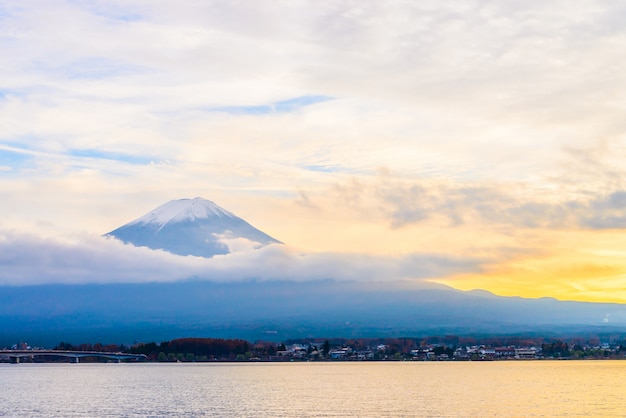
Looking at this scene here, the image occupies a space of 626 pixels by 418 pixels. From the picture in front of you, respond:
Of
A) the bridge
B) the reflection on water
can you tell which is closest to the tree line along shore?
the bridge

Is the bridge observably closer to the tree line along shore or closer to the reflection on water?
the tree line along shore

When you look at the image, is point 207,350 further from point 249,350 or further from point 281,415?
point 281,415

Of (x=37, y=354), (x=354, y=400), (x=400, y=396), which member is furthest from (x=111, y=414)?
(x=37, y=354)

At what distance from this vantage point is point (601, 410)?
59.5 meters

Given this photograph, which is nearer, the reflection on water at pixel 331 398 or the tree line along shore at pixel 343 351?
the reflection on water at pixel 331 398

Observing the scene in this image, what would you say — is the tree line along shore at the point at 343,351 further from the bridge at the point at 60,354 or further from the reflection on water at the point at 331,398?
the reflection on water at the point at 331,398

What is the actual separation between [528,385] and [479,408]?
2741 centimetres

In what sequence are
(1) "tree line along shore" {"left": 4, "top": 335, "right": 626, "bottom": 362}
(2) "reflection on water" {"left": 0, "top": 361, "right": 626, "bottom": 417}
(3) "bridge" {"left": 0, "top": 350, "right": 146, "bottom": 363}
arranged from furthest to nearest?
(1) "tree line along shore" {"left": 4, "top": 335, "right": 626, "bottom": 362}, (3) "bridge" {"left": 0, "top": 350, "right": 146, "bottom": 363}, (2) "reflection on water" {"left": 0, "top": 361, "right": 626, "bottom": 417}

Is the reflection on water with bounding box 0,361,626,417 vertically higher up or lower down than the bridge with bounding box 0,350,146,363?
lower down

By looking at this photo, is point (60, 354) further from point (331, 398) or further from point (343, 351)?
point (331, 398)

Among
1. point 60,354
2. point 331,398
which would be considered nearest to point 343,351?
point 60,354

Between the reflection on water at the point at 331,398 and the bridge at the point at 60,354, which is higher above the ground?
the bridge at the point at 60,354

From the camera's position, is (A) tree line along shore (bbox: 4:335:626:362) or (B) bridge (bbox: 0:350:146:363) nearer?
(B) bridge (bbox: 0:350:146:363)

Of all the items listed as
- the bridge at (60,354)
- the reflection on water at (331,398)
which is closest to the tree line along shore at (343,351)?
the bridge at (60,354)
